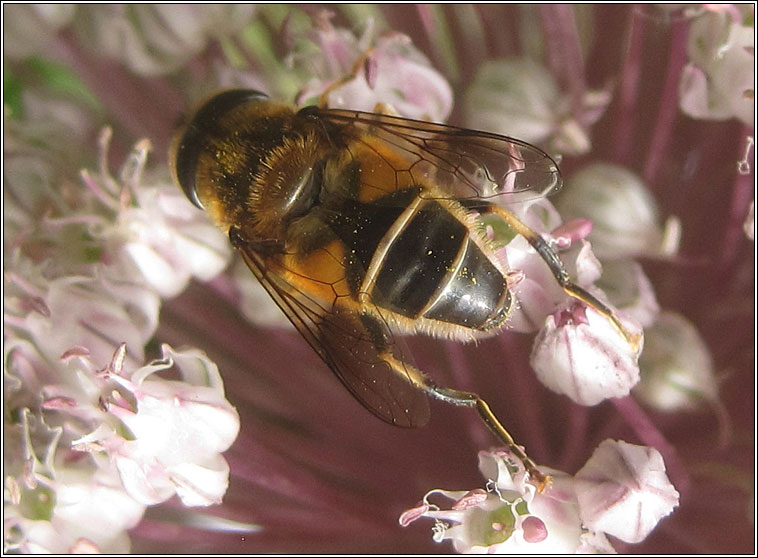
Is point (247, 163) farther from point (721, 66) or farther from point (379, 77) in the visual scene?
point (721, 66)

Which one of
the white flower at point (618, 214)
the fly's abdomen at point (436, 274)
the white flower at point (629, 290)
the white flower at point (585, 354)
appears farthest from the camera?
the white flower at point (618, 214)

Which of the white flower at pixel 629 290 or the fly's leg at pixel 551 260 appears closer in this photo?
the fly's leg at pixel 551 260

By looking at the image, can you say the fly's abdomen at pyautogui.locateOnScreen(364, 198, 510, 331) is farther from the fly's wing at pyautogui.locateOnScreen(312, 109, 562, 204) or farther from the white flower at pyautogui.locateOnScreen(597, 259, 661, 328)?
the white flower at pyautogui.locateOnScreen(597, 259, 661, 328)

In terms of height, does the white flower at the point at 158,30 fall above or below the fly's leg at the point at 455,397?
above

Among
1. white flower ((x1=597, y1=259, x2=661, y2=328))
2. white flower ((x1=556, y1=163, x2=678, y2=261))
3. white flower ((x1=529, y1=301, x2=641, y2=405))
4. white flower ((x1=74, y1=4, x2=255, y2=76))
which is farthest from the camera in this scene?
white flower ((x1=74, y1=4, x2=255, y2=76))

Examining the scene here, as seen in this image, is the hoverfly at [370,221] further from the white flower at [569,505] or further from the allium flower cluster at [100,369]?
the allium flower cluster at [100,369]

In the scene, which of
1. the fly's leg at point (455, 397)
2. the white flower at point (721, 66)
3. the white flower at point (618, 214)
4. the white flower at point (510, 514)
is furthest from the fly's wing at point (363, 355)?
the white flower at point (721, 66)

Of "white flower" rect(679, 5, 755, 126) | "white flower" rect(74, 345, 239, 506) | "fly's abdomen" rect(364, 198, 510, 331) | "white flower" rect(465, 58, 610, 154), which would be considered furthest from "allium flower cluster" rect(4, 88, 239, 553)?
"white flower" rect(679, 5, 755, 126)
